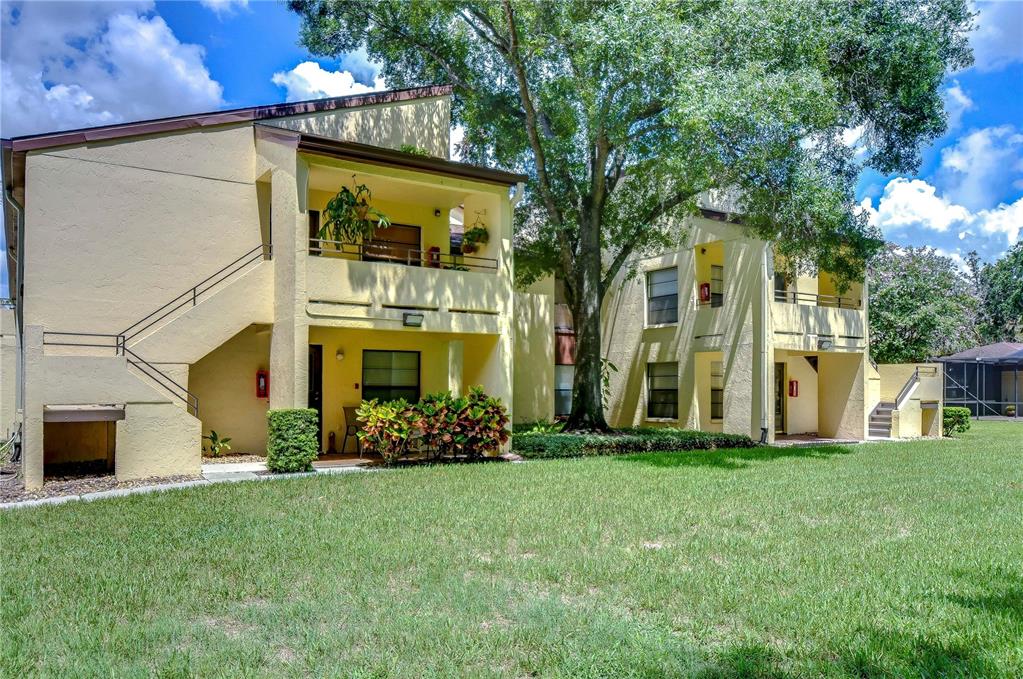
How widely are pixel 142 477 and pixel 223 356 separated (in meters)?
3.82

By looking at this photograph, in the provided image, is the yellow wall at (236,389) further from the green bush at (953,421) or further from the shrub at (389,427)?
the green bush at (953,421)

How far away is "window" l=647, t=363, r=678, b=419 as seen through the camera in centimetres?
2136

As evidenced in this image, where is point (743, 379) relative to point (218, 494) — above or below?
above

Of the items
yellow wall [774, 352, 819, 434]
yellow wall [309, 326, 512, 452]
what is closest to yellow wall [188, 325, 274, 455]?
yellow wall [309, 326, 512, 452]

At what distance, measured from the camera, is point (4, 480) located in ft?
37.8

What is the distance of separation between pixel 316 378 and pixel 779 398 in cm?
1484

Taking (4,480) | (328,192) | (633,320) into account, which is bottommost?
(4,480)

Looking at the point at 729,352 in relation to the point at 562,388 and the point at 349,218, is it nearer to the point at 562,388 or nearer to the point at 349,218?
the point at 562,388

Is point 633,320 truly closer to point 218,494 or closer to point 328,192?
point 328,192

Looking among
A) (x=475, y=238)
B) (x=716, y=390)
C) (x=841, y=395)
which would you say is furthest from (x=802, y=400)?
(x=475, y=238)

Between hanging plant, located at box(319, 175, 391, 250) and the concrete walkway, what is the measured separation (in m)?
4.71

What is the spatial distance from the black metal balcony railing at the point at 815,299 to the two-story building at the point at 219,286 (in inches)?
377

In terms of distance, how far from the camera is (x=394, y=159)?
14.0 m

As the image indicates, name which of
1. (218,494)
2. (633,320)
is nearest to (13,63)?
(218,494)
